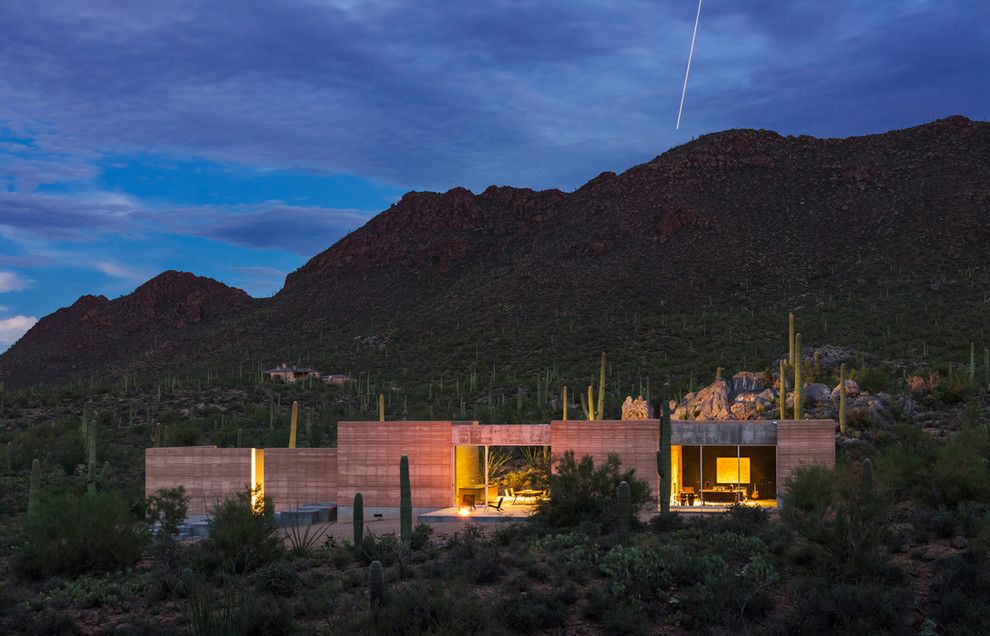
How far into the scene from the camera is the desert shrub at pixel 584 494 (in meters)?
24.8

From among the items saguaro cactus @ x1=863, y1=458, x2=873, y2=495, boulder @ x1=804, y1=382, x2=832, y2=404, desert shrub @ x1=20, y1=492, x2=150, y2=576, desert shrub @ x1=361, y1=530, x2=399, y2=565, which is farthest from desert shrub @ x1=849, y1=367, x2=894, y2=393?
desert shrub @ x1=20, y1=492, x2=150, y2=576

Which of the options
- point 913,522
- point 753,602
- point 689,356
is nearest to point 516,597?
point 753,602

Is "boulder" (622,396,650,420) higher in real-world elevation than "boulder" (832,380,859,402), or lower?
lower

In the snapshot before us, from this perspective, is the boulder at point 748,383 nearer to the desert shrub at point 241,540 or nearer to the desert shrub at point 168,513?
the desert shrub at point 168,513

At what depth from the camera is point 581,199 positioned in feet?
294

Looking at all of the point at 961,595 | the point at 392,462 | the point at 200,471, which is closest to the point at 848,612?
the point at 961,595

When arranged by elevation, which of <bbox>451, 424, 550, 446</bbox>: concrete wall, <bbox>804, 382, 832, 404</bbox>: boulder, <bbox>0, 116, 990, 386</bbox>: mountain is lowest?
<bbox>451, 424, 550, 446</bbox>: concrete wall

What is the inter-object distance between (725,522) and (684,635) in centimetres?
651

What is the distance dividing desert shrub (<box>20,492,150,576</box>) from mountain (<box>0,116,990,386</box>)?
39.3 meters

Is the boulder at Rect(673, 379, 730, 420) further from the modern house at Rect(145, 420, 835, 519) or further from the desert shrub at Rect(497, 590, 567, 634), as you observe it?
the desert shrub at Rect(497, 590, 567, 634)

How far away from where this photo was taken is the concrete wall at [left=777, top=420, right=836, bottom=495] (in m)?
27.5

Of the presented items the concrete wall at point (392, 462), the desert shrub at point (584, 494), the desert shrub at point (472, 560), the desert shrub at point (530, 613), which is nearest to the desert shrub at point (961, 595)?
the desert shrub at point (530, 613)

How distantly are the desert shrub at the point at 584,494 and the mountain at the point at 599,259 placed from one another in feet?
110

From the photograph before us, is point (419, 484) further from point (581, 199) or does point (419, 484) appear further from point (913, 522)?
point (581, 199)
